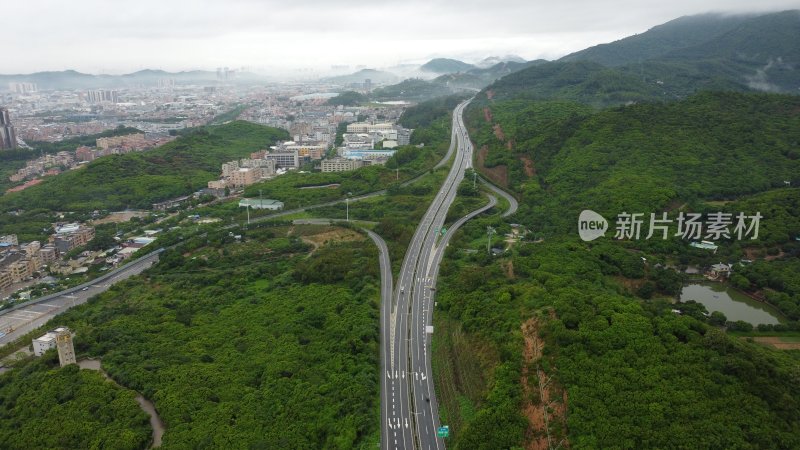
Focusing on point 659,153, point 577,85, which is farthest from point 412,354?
point 577,85

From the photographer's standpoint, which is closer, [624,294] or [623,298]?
[623,298]

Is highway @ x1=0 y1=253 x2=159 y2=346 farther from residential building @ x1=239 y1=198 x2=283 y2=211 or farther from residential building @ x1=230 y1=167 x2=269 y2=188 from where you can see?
residential building @ x1=230 y1=167 x2=269 y2=188

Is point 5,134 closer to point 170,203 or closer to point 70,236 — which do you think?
point 170,203

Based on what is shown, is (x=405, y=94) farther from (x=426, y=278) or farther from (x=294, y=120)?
(x=426, y=278)

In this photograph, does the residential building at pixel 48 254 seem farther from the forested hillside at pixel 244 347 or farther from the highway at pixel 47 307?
the forested hillside at pixel 244 347

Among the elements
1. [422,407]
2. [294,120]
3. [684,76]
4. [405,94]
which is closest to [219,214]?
[422,407]

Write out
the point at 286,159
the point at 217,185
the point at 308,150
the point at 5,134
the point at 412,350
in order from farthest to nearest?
the point at 5,134 → the point at 308,150 → the point at 286,159 → the point at 217,185 → the point at 412,350
